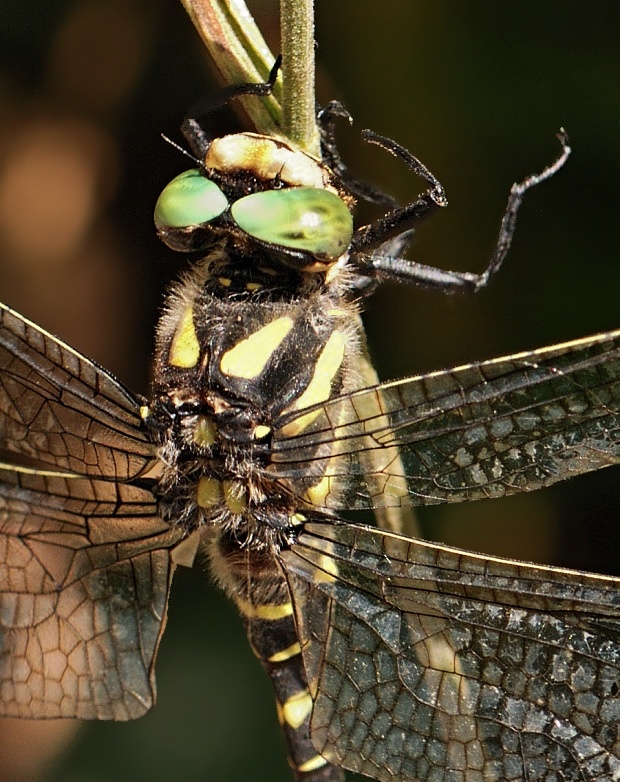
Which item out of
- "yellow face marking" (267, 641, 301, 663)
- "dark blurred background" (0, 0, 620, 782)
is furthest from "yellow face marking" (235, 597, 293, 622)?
"dark blurred background" (0, 0, 620, 782)

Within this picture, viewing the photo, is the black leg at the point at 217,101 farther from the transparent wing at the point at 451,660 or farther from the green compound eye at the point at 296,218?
the transparent wing at the point at 451,660

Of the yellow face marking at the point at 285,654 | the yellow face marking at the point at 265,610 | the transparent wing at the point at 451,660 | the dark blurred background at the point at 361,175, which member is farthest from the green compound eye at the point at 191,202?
the dark blurred background at the point at 361,175

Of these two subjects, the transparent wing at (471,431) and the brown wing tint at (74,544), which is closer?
the transparent wing at (471,431)

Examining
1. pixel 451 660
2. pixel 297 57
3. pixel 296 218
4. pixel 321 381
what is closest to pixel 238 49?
pixel 297 57

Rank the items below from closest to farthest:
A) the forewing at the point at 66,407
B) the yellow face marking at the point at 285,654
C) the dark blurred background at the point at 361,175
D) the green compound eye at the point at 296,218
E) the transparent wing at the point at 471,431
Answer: the transparent wing at the point at 471,431 → the green compound eye at the point at 296,218 → the forewing at the point at 66,407 → the yellow face marking at the point at 285,654 → the dark blurred background at the point at 361,175

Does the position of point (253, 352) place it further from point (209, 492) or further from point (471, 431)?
point (471, 431)

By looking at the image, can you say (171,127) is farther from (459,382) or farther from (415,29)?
(459,382)
